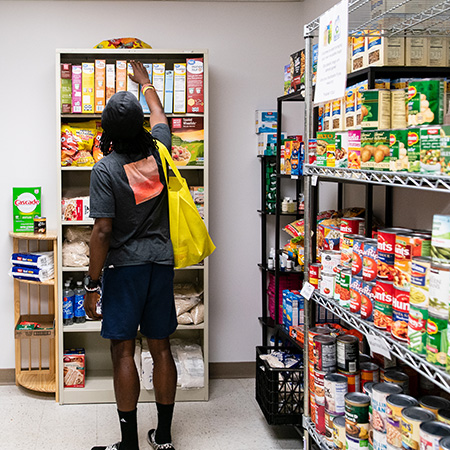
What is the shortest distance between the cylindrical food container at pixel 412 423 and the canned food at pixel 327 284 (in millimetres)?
603

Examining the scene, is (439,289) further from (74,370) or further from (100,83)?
(74,370)

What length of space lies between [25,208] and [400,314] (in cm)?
292

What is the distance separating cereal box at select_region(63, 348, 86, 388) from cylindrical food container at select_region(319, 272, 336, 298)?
6.98 feet

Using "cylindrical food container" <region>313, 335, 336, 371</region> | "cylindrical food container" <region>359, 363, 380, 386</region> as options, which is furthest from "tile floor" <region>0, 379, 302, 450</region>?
"cylindrical food container" <region>359, 363, 380, 386</region>

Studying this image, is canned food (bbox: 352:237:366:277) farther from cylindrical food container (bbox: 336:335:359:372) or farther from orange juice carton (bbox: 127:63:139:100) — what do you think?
orange juice carton (bbox: 127:63:139:100)

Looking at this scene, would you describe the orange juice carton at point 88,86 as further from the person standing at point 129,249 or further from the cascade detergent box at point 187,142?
the person standing at point 129,249

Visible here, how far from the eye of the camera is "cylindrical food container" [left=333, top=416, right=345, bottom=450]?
214cm

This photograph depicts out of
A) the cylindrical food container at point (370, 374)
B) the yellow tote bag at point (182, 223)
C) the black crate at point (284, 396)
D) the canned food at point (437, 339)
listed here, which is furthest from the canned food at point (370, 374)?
the yellow tote bag at point (182, 223)

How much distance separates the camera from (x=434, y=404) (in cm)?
182

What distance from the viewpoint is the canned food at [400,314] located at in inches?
68.0

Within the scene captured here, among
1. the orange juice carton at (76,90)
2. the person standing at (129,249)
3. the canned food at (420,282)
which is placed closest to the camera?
the canned food at (420,282)

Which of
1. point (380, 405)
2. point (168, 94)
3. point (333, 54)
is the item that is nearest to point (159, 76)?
point (168, 94)

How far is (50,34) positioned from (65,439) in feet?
8.51

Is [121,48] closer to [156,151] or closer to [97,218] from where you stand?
[156,151]
